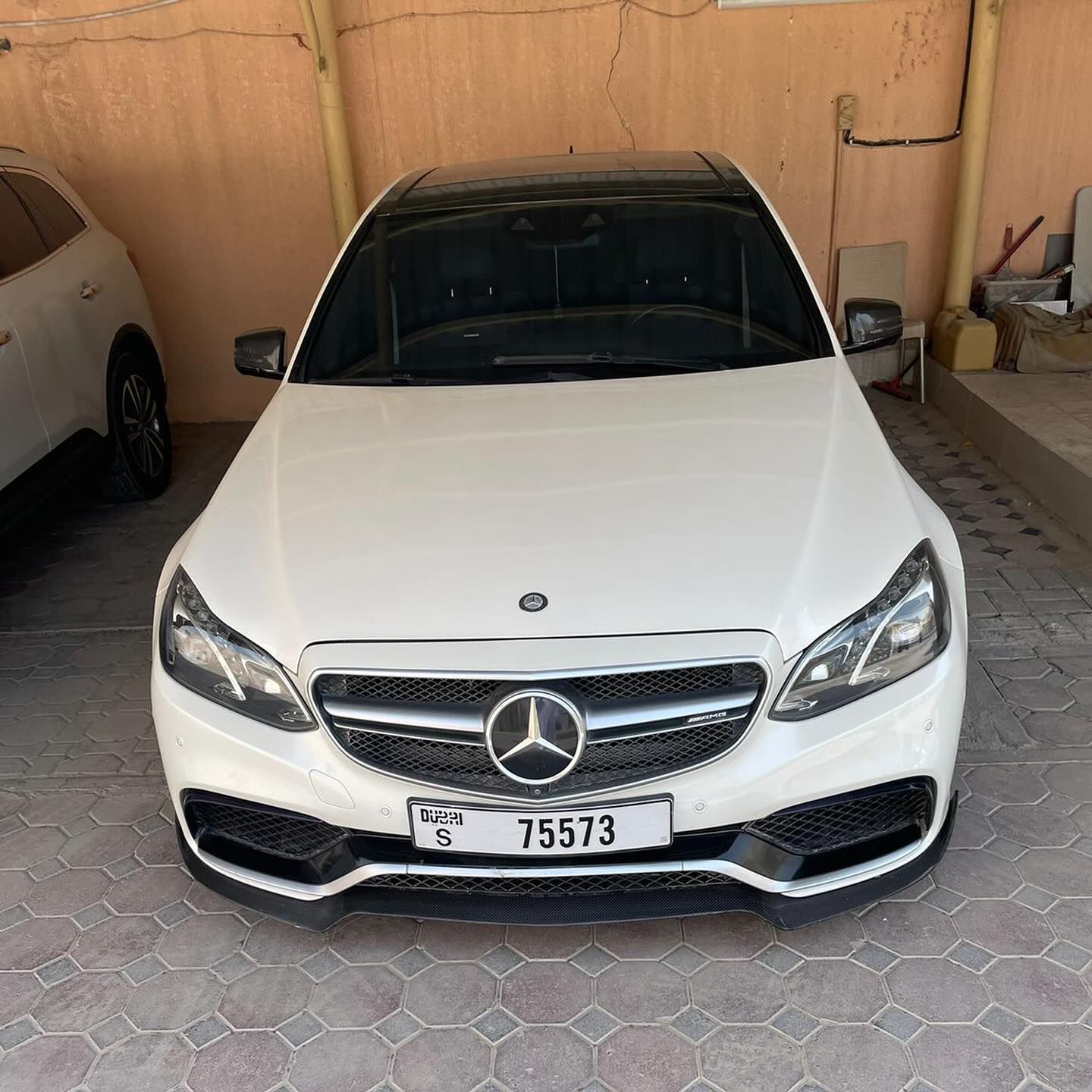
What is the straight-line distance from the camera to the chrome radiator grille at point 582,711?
6.28ft

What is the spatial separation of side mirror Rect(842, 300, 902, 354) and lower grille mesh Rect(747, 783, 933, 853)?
1.59 m

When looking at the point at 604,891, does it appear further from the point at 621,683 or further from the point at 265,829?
the point at 265,829

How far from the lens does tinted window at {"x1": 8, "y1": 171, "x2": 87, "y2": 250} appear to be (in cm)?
458

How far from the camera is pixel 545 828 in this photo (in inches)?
76.8

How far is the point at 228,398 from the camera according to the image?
6.52 metres

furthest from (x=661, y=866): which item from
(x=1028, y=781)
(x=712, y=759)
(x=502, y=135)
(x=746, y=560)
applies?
(x=502, y=135)

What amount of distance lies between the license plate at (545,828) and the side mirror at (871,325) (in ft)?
6.00

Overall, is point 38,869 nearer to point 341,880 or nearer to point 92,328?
point 341,880

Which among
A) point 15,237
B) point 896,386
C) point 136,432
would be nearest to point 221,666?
point 15,237

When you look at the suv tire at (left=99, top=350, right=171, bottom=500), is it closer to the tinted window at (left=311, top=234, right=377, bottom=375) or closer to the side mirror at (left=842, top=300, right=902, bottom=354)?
the tinted window at (left=311, top=234, right=377, bottom=375)

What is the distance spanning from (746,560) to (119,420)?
3.98 m

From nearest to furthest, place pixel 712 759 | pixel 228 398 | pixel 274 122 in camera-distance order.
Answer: pixel 712 759
pixel 274 122
pixel 228 398

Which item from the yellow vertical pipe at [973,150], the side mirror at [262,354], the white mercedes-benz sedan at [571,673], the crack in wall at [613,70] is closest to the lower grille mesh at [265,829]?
the white mercedes-benz sedan at [571,673]

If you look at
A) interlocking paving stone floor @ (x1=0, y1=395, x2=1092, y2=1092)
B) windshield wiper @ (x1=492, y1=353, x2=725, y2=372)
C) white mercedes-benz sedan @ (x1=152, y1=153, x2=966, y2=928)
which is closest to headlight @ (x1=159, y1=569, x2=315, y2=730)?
white mercedes-benz sedan @ (x1=152, y1=153, x2=966, y2=928)
